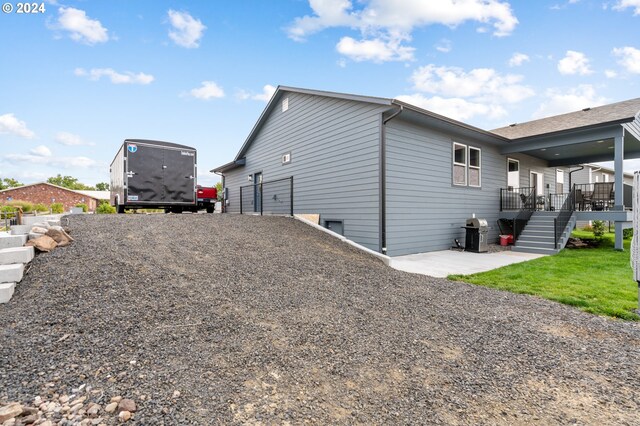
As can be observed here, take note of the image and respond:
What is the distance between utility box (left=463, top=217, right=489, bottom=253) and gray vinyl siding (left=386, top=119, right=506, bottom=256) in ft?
1.97

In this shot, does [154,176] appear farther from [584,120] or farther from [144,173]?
[584,120]

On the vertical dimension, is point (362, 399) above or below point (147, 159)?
below

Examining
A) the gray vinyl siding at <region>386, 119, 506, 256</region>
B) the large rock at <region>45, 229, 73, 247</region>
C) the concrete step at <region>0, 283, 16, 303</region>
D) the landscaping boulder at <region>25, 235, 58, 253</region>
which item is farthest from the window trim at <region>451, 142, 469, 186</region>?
the concrete step at <region>0, 283, 16, 303</region>

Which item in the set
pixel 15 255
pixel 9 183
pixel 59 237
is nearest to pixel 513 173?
pixel 59 237

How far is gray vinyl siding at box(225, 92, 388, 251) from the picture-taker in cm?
828

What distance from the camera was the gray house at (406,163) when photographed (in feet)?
27.1

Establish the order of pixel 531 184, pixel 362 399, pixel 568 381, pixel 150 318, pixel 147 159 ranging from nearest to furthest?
1. pixel 362 399
2. pixel 568 381
3. pixel 150 318
4. pixel 147 159
5. pixel 531 184

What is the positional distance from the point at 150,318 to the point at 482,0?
443 inches

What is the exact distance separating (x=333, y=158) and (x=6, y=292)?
7.94 m

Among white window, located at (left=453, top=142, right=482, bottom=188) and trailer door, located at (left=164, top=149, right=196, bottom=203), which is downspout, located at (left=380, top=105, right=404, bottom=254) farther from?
trailer door, located at (left=164, top=149, right=196, bottom=203)

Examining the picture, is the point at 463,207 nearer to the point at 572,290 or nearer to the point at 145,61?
the point at 572,290

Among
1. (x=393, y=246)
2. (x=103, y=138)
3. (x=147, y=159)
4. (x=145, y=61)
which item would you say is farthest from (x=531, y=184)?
(x=103, y=138)

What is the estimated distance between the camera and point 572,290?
4.79m

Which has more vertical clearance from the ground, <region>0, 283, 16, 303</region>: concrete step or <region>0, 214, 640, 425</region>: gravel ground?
<region>0, 283, 16, 303</region>: concrete step
